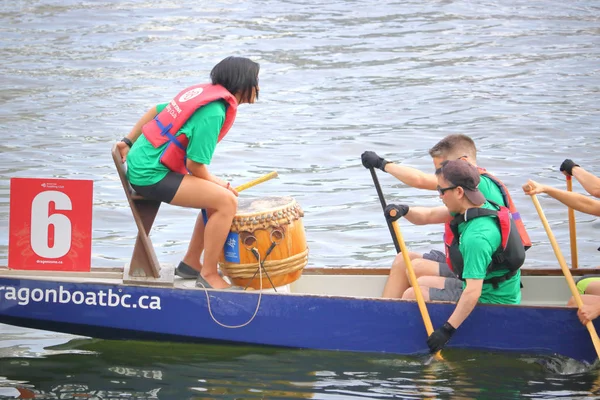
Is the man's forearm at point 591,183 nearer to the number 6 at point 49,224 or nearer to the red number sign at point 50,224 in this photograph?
the red number sign at point 50,224

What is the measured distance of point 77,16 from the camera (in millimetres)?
27266

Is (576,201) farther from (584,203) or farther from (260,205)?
(260,205)

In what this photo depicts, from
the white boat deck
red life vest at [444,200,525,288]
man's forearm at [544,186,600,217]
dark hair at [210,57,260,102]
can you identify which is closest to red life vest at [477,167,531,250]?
red life vest at [444,200,525,288]

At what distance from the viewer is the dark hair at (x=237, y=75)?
6953 mm

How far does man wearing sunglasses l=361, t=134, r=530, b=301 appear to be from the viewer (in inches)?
277

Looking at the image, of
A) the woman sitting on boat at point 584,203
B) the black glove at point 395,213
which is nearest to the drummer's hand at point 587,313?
the woman sitting on boat at point 584,203

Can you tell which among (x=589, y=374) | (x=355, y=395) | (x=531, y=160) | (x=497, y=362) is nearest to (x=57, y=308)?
(x=355, y=395)

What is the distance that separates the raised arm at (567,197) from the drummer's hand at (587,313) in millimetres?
671

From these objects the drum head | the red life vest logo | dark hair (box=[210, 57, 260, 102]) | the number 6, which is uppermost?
dark hair (box=[210, 57, 260, 102])

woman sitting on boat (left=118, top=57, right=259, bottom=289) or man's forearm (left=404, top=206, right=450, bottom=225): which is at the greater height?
woman sitting on boat (left=118, top=57, right=259, bottom=289)

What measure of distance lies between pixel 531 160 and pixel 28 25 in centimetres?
1581

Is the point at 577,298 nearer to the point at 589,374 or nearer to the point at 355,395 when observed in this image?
the point at 589,374

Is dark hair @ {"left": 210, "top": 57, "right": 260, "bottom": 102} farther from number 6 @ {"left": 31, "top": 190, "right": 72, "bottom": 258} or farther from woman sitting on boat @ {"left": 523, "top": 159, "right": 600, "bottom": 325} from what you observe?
woman sitting on boat @ {"left": 523, "top": 159, "right": 600, "bottom": 325}

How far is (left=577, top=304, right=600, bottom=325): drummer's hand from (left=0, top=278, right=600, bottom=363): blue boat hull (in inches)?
3.3
